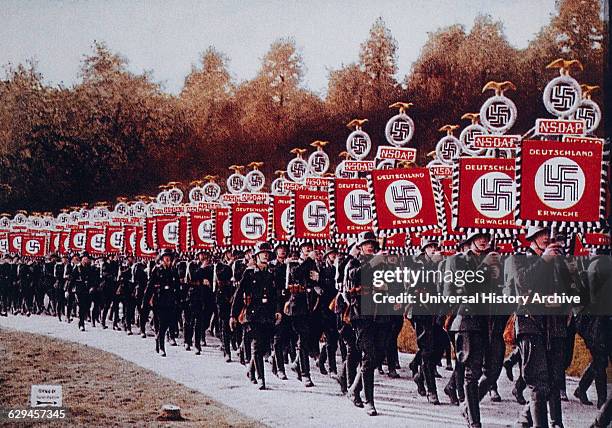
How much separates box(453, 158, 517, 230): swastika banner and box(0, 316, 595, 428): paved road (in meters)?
1.46

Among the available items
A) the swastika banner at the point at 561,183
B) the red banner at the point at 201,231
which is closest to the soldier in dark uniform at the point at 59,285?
the red banner at the point at 201,231

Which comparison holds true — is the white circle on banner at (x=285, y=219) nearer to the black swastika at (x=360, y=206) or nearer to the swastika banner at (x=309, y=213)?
the swastika banner at (x=309, y=213)

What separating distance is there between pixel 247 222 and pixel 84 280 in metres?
2.57

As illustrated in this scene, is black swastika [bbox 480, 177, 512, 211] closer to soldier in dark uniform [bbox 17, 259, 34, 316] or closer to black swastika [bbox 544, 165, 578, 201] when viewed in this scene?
black swastika [bbox 544, 165, 578, 201]

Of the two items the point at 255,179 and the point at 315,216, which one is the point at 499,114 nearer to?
the point at 315,216

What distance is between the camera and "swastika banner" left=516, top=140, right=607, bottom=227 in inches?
218

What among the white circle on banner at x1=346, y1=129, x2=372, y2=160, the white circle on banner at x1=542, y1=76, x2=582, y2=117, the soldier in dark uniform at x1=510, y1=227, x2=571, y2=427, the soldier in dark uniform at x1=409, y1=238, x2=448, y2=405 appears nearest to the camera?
the soldier in dark uniform at x1=510, y1=227, x2=571, y2=427

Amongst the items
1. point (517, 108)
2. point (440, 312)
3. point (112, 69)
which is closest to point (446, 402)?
point (440, 312)

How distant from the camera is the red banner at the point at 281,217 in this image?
7.75 m

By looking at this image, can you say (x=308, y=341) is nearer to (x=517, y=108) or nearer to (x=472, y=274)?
(x=472, y=274)

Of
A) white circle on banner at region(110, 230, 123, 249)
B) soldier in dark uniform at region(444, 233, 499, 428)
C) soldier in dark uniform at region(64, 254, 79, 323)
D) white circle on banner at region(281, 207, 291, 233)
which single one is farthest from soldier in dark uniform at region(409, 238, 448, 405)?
soldier in dark uniform at region(64, 254, 79, 323)

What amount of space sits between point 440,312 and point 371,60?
2280mm

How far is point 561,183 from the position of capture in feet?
18.2

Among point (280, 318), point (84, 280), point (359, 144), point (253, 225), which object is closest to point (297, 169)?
point (359, 144)
